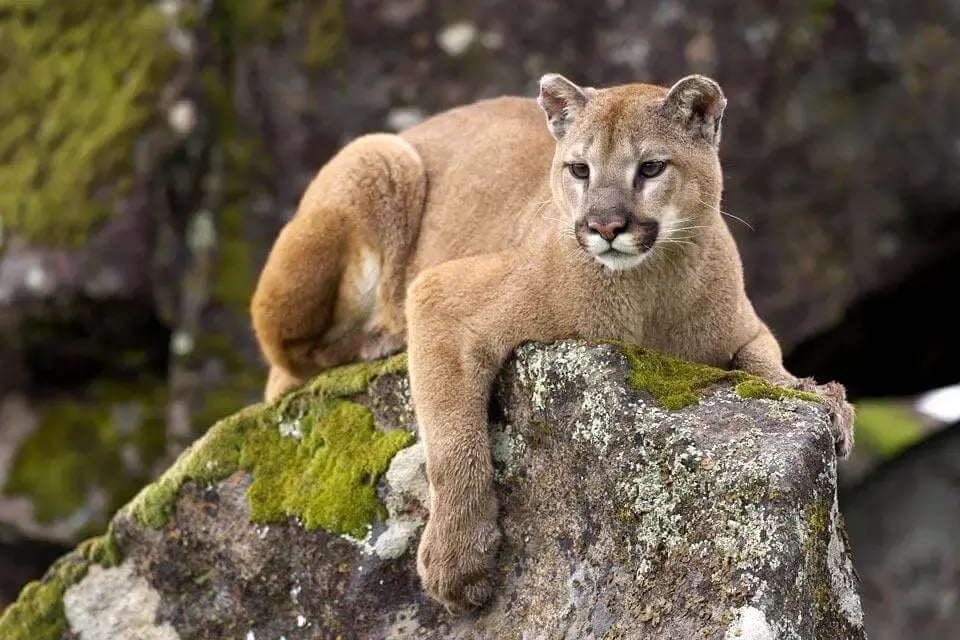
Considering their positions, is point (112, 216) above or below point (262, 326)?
below

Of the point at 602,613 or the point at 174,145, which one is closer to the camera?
the point at 602,613

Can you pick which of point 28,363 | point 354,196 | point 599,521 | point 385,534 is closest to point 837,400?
point 599,521

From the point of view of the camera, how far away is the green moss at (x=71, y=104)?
1147 centimetres

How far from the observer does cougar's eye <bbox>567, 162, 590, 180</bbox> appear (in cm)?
639

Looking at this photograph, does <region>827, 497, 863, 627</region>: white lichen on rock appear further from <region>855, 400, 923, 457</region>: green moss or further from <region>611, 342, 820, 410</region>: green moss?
<region>855, 400, 923, 457</region>: green moss

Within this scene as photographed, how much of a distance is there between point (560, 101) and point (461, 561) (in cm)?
248

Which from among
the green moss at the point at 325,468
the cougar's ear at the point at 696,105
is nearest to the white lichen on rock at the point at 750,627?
the green moss at the point at 325,468

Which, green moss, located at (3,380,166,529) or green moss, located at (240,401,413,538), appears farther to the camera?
green moss, located at (3,380,166,529)

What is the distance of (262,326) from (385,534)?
6.95ft

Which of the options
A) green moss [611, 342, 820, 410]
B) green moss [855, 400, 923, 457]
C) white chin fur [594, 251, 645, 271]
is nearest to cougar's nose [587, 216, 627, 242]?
white chin fur [594, 251, 645, 271]

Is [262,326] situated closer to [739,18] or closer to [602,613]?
[602,613]

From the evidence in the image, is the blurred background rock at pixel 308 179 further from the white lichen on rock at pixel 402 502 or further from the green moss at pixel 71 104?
the white lichen on rock at pixel 402 502

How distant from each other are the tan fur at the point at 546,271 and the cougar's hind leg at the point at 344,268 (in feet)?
0.06

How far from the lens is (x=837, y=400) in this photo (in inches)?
235
